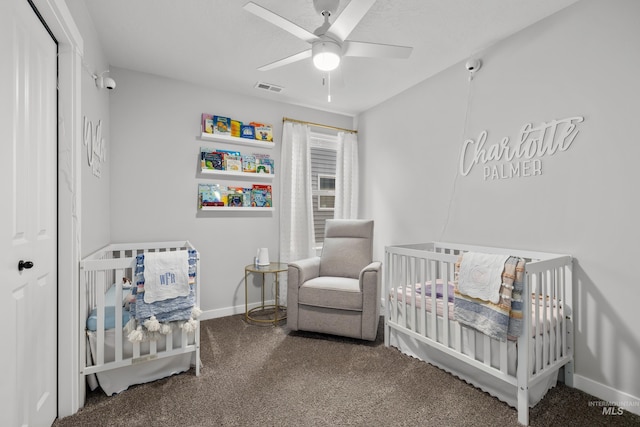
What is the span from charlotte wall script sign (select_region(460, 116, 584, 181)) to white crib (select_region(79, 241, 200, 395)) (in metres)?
2.34

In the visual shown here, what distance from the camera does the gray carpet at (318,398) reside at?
5.39 ft

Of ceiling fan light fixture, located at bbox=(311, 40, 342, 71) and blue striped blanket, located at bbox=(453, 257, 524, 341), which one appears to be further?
ceiling fan light fixture, located at bbox=(311, 40, 342, 71)

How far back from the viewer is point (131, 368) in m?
1.97

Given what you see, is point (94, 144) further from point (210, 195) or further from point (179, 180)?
point (210, 195)

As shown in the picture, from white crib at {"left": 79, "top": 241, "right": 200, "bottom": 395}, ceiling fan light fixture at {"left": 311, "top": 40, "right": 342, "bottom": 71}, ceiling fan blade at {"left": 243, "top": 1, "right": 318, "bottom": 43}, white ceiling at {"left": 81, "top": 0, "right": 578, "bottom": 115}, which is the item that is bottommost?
white crib at {"left": 79, "top": 241, "right": 200, "bottom": 395}

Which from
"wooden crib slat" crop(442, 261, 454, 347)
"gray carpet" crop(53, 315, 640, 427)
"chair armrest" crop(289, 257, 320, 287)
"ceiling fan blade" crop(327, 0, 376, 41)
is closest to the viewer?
"ceiling fan blade" crop(327, 0, 376, 41)

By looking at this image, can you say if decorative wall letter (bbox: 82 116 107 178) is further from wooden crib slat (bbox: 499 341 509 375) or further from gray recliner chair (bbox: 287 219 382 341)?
wooden crib slat (bbox: 499 341 509 375)

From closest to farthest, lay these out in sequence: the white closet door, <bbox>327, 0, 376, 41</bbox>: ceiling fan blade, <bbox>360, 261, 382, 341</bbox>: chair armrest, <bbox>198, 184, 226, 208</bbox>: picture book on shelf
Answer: the white closet door
<bbox>327, 0, 376, 41</bbox>: ceiling fan blade
<bbox>360, 261, 382, 341</bbox>: chair armrest
<bbox>198, 184, 226, 208</bbox>: picture book on shelf

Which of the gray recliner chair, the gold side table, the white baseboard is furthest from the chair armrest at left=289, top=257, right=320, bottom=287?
the white baseboard

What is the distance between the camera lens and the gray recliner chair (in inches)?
101

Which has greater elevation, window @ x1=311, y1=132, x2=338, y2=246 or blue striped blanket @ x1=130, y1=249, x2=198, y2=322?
window @ x1=311, y1=132, x2=338, y2=246

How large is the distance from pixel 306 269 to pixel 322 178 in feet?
4.85

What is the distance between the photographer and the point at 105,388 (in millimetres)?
1877

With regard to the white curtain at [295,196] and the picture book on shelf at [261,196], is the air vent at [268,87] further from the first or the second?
the picture book on shelf at [261,196]
